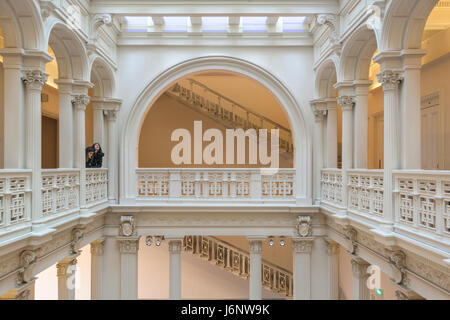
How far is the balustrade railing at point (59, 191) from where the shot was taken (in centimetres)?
697

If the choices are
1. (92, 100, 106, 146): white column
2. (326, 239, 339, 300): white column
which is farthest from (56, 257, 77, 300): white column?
(326, 239, 339, 300): white column

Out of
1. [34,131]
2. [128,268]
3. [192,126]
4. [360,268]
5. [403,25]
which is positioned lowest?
[128,268]

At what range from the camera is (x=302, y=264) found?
10.7 metres

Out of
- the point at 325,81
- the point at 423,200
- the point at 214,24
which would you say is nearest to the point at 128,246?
the point at 214,24

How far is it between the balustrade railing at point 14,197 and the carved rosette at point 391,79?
6.36m

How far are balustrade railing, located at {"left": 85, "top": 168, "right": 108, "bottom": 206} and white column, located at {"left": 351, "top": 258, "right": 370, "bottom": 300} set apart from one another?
6518mm

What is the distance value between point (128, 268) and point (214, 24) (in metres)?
7.54

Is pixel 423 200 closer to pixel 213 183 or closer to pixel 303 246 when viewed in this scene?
pixel 303 246

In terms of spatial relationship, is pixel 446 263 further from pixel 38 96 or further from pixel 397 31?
pixel 38 96

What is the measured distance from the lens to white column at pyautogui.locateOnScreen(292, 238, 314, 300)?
35.1 ft

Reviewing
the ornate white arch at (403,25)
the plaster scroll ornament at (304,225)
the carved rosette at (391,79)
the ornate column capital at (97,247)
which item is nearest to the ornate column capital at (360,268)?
the plaster scroll ornament at (304,225)

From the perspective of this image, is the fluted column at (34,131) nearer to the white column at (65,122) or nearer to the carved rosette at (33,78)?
the carved rosette at (33,78)

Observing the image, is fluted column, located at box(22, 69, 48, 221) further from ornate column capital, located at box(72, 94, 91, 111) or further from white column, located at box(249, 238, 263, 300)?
white column, located at box(249, 238, 263, 300)

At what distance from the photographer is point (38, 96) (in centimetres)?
661
